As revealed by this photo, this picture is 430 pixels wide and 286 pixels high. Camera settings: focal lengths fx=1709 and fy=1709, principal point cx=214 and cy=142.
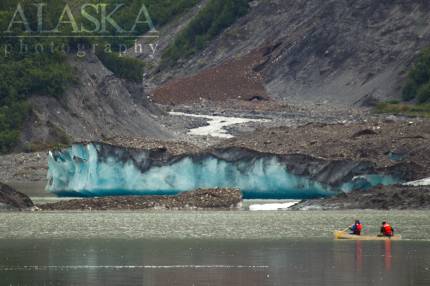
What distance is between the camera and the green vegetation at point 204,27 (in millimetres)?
164125

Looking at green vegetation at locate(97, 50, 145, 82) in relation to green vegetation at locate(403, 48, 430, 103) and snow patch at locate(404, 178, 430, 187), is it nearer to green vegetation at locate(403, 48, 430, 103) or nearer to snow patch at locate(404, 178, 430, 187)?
green vegetation at locate(403, 48, 430, 103)

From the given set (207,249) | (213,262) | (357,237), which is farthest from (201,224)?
(213,262)

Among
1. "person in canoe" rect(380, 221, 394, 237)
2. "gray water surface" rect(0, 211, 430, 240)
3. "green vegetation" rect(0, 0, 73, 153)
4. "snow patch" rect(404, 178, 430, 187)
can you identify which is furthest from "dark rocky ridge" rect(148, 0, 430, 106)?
"person in canoe" rect(380, 221, 394, 237)

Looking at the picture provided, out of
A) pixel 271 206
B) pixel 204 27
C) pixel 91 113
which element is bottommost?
pixel 271 206

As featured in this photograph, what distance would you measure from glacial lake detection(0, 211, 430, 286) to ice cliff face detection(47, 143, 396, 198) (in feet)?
16.8

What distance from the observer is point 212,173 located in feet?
231

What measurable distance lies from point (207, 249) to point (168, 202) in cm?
1805

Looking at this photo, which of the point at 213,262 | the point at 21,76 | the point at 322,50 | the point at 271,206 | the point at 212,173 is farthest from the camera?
the point at 322,50

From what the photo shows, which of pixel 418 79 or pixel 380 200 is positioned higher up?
pixel 418 79

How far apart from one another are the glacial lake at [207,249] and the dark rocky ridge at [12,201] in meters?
0.98

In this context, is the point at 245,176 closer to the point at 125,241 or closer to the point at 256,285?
the point at 125,241

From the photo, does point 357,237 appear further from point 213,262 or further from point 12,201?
point 12,201

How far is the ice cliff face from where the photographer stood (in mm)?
68125

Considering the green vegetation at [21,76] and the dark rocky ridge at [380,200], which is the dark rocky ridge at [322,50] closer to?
the green vegetation at [21,76]
